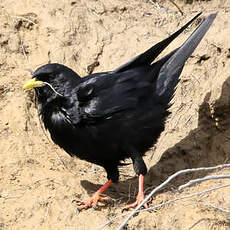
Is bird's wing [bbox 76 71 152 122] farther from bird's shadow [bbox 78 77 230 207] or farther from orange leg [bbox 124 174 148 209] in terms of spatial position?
bird's shadow [bbox 78 77 230 207]

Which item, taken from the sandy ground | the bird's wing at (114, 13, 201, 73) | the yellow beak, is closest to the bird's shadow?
the sandy ground

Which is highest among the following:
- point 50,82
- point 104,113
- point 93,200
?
point 50,82

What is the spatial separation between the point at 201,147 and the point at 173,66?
3.65ft

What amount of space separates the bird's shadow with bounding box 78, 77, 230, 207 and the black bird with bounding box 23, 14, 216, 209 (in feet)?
2.36

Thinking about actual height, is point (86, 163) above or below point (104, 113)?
below

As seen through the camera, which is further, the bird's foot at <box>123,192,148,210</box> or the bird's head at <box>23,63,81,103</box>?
the bird's head at <box>23,63,81,103</box>

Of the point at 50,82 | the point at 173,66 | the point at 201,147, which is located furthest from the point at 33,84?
the point at 201,147

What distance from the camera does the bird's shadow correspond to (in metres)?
6.55

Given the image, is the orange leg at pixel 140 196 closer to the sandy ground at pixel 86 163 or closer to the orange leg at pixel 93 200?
the sandy ground at pixel 86 163

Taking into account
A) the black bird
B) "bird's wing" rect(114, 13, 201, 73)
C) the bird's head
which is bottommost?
the black bird

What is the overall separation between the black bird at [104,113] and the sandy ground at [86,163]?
1.23ft

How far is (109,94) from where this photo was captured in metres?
5.79

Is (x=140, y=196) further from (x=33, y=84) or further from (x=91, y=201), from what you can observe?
(x=33, y=84)

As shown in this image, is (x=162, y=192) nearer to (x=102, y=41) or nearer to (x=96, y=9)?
(x=102, y=41)
